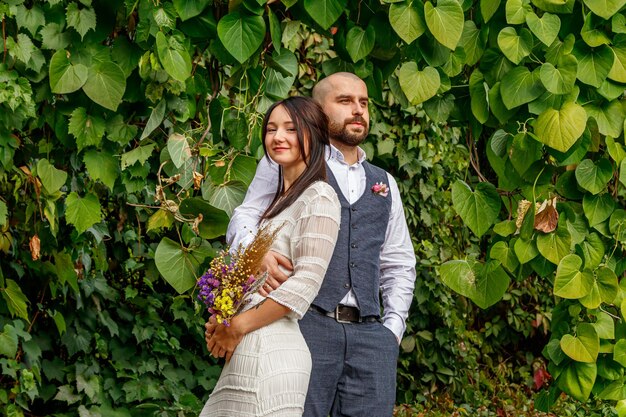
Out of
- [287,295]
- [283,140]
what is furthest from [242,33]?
[287,295]

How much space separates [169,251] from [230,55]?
1.55ft

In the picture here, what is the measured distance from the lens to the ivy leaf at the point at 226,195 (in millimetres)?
2383

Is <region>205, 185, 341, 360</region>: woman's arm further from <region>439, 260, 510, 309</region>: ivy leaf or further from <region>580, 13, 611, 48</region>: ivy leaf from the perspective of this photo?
<region>580, 13, 611, 48</region>: ivy leaf

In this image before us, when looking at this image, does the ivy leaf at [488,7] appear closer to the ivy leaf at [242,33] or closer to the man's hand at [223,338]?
the ivy leaf at [242,33]

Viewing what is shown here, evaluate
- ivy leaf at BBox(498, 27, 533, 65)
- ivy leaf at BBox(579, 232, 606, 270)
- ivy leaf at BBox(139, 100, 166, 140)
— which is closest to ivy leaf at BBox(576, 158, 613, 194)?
ivy leaf at BBox(579, 232, 606, 270)

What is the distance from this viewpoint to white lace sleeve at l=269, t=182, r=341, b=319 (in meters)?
2.17

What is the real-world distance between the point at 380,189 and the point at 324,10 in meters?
0.57

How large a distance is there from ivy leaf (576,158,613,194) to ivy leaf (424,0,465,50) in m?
0.49

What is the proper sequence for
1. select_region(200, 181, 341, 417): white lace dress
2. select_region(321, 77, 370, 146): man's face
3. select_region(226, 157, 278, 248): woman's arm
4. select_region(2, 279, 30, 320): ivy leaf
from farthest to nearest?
select_region(2, 279, 30, 320): ivy leaf → select_region(321, 77, 370, 146): man's face → select_region(226, 157, 278, 248): woman's arm → select_region(200, 181, 341, 417): white lace dress

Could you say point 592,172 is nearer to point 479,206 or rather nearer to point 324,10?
point 479,206

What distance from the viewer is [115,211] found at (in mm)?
4137

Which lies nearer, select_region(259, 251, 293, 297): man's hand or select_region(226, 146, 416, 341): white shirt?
select_region(259, 251, 293, 297): man's hand

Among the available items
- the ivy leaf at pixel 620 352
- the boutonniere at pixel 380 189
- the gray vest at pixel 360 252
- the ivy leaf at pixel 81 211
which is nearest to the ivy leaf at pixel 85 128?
the ivy leaf at pixel 81 211

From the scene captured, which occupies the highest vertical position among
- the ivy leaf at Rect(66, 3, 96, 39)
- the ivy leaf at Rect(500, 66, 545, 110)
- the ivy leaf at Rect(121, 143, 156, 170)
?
the ivy leaf at Rect(66, 3, 96, 39)
